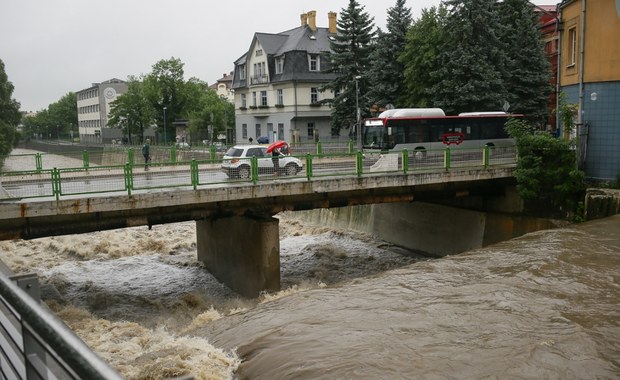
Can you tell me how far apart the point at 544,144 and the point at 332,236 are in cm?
1132

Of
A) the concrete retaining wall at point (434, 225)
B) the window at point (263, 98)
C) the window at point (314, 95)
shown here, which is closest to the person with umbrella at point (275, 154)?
the concrete retaining wall at point (434, 225)

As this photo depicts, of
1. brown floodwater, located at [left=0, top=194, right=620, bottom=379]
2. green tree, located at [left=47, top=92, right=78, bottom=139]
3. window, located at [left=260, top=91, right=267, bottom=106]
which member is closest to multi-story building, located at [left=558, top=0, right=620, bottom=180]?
brown floodwater, located at [left=0, top=194, right=620, bottom=379]

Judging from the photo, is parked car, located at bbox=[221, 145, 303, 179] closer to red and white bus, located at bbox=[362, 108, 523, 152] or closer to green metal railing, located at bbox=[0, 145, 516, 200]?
green metal railing, located at bbox=[0, 145, 516, 200]

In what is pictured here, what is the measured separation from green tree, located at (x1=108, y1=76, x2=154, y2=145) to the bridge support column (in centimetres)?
5644

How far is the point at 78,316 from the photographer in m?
15.9

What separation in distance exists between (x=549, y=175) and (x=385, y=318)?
1367 cm

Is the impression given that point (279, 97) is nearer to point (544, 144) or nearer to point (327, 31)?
point (327, 31)

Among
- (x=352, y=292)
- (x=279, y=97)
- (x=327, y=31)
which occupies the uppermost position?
(x=327, y=31)

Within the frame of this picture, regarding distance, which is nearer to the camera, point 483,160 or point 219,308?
point 219,308

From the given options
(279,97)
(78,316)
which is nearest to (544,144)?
(78,316)

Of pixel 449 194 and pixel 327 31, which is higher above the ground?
pixel 327 31

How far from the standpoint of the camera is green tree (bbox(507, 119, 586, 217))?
69.3ft

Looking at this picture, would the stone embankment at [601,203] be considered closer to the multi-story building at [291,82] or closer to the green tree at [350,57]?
the green tree at [350,57]

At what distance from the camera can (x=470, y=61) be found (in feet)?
116
